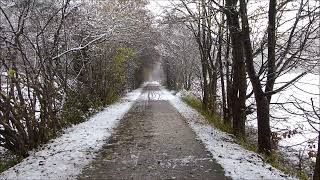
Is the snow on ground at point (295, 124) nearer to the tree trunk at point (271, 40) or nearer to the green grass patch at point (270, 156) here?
the green grass patch at point (270, 156)

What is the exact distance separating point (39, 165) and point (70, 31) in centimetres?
838

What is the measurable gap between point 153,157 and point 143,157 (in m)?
0.24

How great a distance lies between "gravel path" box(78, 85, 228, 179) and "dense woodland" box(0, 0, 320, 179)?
2.02 metres

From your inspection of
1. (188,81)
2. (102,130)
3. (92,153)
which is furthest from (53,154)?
(188,81)

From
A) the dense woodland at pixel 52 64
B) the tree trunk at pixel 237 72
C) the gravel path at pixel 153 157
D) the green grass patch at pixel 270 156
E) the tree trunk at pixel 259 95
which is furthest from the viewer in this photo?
the tree trunk at pixel 237 72

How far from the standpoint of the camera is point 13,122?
402 inches

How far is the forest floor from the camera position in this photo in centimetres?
793

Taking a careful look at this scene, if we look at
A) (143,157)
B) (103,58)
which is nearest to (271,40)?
(143,157)

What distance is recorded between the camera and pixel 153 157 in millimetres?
9500

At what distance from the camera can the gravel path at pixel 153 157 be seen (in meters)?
7.93

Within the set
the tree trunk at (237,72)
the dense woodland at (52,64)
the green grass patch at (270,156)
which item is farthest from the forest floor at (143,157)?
the dense woodland at (52,64)

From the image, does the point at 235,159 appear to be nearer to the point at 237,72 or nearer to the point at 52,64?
the point at 237,72

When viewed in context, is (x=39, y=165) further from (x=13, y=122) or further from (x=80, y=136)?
(x=80, y=136)

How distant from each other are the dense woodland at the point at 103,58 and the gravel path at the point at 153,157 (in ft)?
6.63
